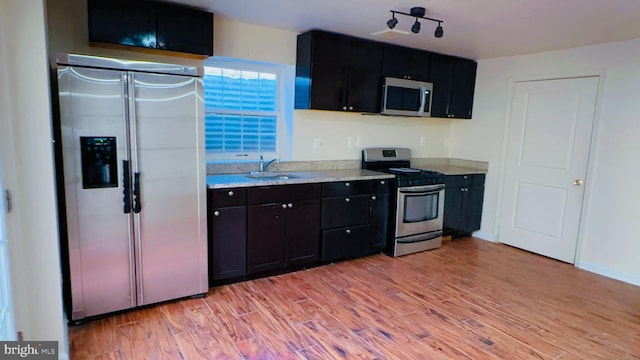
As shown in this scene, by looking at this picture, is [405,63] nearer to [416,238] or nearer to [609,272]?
[416,238]

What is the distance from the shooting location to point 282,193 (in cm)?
333

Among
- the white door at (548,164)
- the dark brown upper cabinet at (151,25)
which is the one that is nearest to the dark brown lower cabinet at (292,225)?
the dark brown upper cabinet at (151,25)

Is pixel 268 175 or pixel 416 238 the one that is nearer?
pixel 268 175

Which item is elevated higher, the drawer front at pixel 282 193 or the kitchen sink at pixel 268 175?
the kitchen sink at pixel 268 175

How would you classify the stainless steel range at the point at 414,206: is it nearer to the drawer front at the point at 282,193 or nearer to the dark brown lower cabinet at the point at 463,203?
the dark brown lower cabinet at the point at 463,203

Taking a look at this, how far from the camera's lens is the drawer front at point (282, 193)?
319 cm

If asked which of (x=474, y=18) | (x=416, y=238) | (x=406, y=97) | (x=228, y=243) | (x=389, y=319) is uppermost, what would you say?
(x=474, y=18)

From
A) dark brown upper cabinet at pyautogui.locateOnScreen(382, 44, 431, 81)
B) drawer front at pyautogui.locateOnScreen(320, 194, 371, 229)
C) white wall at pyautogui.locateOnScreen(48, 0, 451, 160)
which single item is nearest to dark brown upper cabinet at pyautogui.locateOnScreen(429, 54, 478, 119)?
dark brown upper cabinet at pyautogui.locateOnScreen(382, 44, 431, 81)

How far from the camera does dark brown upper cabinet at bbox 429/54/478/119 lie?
14.9 ft

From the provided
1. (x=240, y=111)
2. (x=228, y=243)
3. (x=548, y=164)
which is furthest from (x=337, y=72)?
(x=548, y=164)

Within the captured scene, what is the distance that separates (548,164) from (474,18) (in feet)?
6.94

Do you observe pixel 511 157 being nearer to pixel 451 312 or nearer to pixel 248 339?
pixel 451 312

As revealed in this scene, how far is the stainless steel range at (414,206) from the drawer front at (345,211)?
380mm

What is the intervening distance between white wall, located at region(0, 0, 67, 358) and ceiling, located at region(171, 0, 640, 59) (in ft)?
4.53
